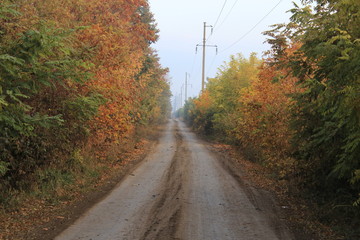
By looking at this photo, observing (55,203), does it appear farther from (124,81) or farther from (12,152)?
(124,81)

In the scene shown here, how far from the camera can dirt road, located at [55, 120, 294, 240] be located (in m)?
6.41

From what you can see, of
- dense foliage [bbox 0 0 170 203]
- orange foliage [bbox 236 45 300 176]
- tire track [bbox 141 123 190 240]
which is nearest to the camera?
tire track [bbox 141 123 190 240]

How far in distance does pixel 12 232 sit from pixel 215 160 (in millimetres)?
11803

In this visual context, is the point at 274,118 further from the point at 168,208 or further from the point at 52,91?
the point at 52,91

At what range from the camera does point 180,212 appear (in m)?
7.84

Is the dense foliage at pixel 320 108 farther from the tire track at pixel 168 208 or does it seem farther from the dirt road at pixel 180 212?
the tire track at pixel 168 208

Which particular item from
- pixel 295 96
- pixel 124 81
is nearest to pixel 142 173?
pixel 124 81

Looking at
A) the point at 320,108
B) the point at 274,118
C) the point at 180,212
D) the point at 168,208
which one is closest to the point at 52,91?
the point at 168,208

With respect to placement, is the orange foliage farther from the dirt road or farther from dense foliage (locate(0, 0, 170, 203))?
dense foliage (locate(0, 0, 170, 203))

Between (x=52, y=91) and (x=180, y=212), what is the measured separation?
440 cm

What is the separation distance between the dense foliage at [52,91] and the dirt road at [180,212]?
1.82 m

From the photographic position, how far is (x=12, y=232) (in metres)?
6.23

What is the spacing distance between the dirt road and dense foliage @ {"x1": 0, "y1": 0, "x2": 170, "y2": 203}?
182 cm

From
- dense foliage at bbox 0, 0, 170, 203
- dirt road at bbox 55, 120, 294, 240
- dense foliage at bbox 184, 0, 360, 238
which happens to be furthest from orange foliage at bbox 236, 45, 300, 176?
dense foliage at bbox 0, 0, 170, 203
